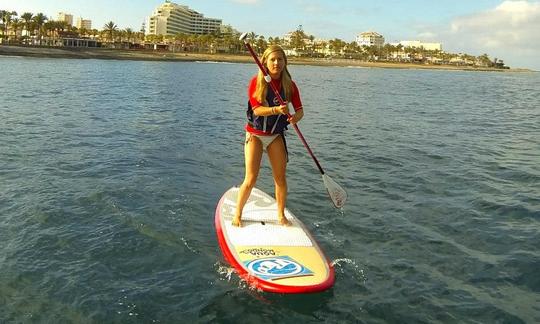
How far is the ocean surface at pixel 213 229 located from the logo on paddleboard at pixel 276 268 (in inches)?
11.3

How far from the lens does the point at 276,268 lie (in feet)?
22.4

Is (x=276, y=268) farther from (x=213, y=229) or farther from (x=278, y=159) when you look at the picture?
(x=213, y=229)

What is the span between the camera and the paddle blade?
354 inches

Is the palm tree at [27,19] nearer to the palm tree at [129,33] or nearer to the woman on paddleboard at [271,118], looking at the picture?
the palm tree at [129,33]

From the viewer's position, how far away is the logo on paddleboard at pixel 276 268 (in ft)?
21.8

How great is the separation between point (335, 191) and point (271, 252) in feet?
7.50

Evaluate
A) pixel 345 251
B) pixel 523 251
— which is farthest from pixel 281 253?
pixel 523 251

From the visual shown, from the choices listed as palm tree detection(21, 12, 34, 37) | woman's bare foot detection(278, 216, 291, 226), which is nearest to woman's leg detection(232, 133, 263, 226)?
woman's bare foot detection(278, 216, 291, 226)

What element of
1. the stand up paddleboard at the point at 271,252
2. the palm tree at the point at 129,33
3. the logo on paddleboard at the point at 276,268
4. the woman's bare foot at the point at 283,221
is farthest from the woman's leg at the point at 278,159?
the palm tree at the point at 129,33

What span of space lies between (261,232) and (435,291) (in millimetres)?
2812

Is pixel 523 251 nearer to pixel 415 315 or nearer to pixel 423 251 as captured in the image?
pixel 423 251

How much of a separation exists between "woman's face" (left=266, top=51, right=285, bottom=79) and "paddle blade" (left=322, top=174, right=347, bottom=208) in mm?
2480

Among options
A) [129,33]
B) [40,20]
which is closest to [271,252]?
[40,20]

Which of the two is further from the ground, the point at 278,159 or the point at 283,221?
the point at 278,159
